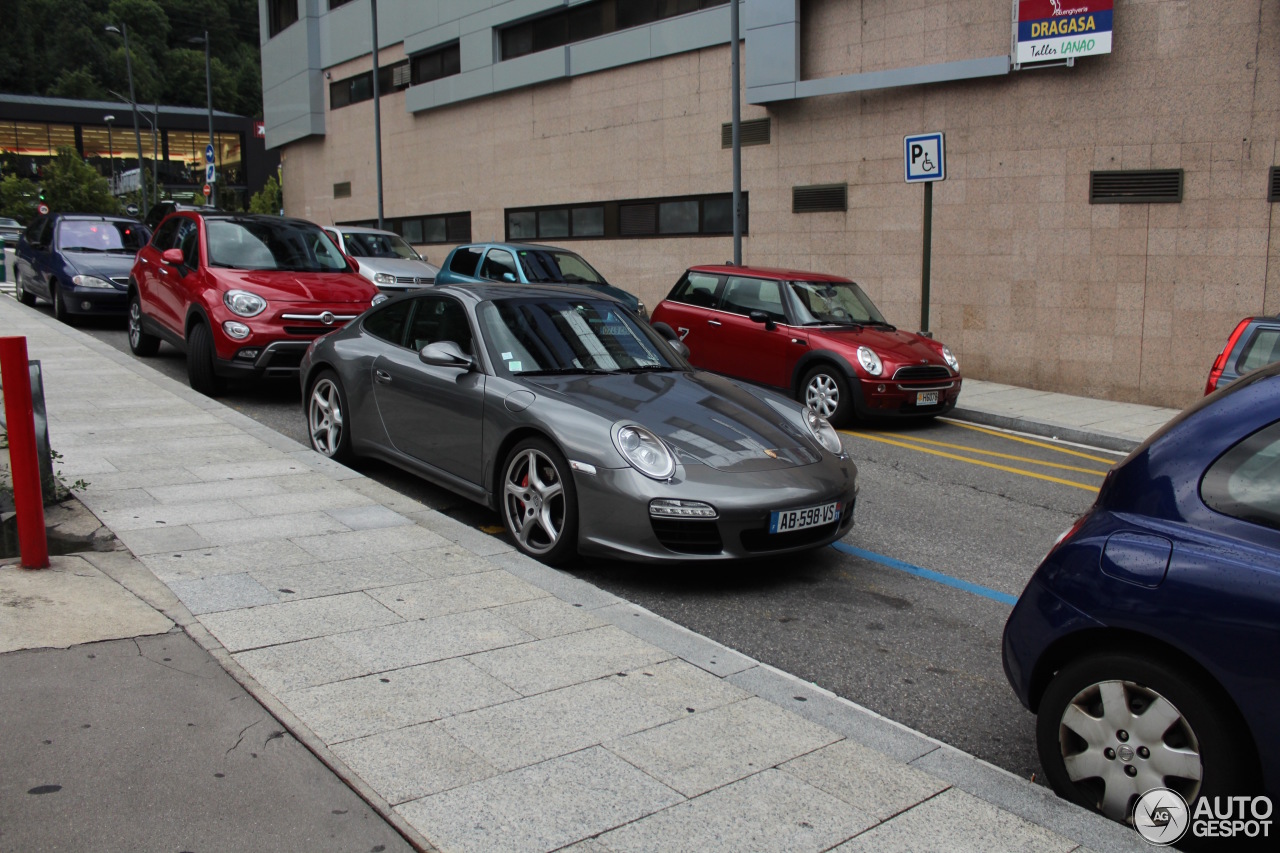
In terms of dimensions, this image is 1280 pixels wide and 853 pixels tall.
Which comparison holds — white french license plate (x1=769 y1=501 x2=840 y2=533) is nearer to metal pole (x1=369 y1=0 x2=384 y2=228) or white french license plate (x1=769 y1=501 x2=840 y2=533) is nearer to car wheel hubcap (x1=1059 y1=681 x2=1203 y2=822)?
car wheel hubcap (x1=1059 y1=681 x2=1203 y2=822)

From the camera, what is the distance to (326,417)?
7852 millimetres

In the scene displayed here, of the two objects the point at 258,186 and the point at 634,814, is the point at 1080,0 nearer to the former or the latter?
the point at 634,814

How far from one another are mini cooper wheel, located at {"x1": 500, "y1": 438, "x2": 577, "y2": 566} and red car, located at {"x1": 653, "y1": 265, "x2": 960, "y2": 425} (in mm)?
5812

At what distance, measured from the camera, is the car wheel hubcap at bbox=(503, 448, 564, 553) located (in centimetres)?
561

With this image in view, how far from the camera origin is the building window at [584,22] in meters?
20.2

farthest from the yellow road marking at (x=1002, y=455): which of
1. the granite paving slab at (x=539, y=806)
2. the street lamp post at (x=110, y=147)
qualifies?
the street lamp post at (x=110, y=147)

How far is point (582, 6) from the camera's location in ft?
73.5

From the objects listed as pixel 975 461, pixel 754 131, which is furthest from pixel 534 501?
pixel 754 131

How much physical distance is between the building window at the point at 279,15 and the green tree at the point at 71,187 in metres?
22.6

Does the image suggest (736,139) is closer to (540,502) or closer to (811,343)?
(811,343)

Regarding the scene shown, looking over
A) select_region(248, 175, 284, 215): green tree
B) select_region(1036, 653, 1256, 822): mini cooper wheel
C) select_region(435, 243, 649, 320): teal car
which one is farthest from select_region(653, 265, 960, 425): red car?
select_region(248, 175, 284, 215): green tree

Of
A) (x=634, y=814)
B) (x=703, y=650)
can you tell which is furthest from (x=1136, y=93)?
(x=634, y=814)

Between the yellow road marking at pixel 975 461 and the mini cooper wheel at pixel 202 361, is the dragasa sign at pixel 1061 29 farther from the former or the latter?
the mini cooper wheel at pixel 202 361

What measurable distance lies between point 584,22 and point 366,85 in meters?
10.9
